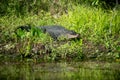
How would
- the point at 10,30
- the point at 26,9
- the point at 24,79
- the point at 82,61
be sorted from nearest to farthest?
the point at 24,79 → the point at 82,61 → the point at 10,30 → the point at 26,9

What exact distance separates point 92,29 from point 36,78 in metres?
4.33

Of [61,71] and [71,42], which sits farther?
[71,42]

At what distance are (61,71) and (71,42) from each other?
2.39 metres

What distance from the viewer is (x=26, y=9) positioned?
13.1m

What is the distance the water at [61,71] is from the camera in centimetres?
765

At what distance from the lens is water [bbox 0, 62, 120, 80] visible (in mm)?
7652

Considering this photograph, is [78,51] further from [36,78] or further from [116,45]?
[36,78]

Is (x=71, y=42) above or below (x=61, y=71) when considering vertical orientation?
→ above

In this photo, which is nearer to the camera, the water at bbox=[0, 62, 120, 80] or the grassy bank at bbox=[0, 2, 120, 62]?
the water at bbox=[0, 62, 120, 80]

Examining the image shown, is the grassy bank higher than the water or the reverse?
higher

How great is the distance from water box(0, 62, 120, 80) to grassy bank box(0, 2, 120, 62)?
0.74m

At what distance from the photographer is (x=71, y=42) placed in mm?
10680

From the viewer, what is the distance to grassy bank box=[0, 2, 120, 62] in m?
10.2

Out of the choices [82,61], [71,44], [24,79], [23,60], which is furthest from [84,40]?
[24,79]
